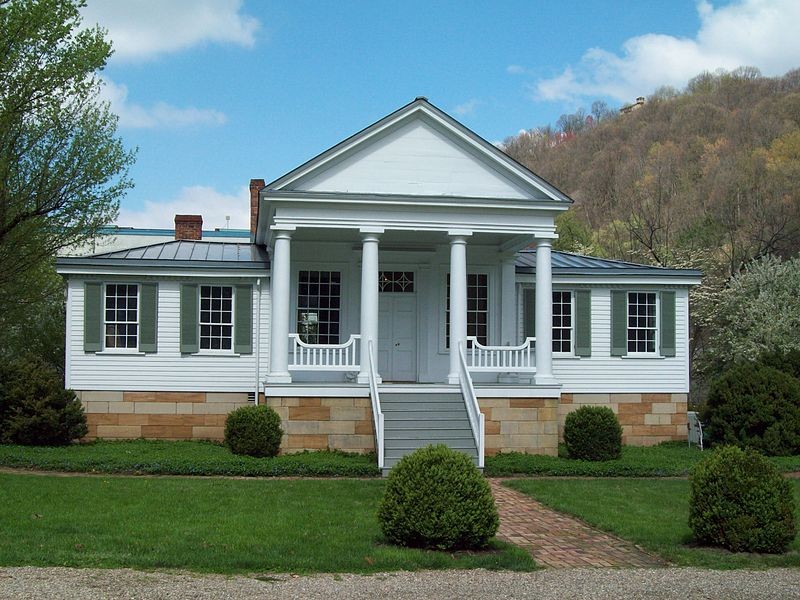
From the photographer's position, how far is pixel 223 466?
15711 millimetres

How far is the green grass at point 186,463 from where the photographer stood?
15.6m

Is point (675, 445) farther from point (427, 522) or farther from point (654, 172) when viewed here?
point (654, 172)

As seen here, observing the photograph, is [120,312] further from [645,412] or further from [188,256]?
[645,412]

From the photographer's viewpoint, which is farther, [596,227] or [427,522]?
[596,227]

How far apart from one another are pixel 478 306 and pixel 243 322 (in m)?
5.54

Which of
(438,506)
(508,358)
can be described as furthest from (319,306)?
(438,506)

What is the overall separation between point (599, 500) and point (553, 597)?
5.76m

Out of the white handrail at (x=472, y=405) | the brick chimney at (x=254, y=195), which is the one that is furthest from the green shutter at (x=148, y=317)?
the white handrail at (x=472, y=405)

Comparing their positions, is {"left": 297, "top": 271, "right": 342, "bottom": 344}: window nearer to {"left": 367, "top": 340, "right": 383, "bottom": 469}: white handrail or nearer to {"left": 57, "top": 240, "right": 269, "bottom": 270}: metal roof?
{"left": 57, "top": 240, "right": 269, "bottom": 270}: metal roof

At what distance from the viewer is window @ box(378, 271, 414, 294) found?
70.4 ft

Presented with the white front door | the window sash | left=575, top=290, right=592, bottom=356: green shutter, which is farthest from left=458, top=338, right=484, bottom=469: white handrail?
left=575, top=290, right=592, bottom=356: green shutter

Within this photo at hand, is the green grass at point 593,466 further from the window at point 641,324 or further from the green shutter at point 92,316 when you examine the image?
the green shutter at point 92,316

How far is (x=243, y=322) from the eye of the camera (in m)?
20.3

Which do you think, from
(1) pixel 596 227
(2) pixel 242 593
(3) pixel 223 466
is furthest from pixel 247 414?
(1) pixel 596 227
